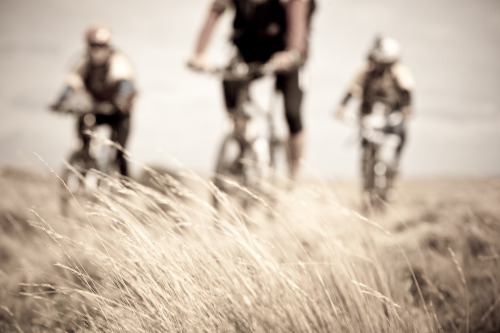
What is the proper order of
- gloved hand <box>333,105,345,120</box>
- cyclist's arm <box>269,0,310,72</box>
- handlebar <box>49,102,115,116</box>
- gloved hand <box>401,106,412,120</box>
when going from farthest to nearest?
gloved hand <box>333,105,345,120</box> < gloved hand <box>401,106,412,120</box> < handlebar <box>49,102,115,116</box> < cyclist's arm <box>269,0,310,72</box>

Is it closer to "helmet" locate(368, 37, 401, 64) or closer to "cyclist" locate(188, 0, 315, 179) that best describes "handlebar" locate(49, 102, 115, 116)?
"cyclist" locate(188, 0, 315, 179)

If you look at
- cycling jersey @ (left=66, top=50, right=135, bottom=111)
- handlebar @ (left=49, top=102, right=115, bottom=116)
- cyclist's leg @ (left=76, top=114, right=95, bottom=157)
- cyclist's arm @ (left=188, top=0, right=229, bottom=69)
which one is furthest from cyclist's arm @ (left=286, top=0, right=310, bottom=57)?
cyclist's leg @ (left=76, top=114, right=95, bottom=157)

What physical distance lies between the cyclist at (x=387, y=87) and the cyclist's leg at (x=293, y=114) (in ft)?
8.13

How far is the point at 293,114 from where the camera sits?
338 cm

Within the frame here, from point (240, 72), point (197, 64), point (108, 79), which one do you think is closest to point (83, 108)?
point (108, 79)

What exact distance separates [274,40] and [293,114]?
669 millimetres

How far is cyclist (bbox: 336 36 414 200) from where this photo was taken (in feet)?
18.5

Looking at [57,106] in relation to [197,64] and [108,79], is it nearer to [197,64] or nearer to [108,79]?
[108,79]

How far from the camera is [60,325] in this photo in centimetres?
169

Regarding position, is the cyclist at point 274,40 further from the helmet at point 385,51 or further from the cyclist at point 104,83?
the helmet at point 385,51

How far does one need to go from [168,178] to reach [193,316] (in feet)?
1.89

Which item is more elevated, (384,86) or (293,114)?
(384,86)

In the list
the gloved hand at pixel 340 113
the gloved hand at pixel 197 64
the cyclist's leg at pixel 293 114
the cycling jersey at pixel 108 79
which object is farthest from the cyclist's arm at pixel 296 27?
the gloved hand at pixel 340 113

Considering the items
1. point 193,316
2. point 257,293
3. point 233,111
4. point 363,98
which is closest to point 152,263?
point 193,316
